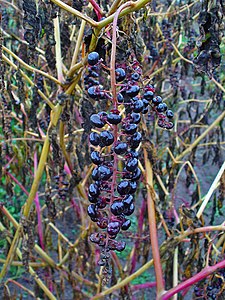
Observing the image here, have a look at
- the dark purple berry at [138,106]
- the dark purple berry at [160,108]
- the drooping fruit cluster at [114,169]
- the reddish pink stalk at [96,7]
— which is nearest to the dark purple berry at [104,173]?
the drooping fruit cluster at [114,169]

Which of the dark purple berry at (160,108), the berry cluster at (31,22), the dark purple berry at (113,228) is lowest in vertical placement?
the dark purple berry at (113,228)

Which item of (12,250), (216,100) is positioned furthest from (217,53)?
(216,100)

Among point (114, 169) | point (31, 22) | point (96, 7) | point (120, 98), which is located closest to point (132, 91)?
point (120, 98)

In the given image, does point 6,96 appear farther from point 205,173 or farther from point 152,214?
point 205,173

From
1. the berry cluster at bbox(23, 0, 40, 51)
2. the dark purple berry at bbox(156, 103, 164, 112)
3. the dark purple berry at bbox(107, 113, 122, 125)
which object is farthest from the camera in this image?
the berry cluster at bbox(23, 0, 40, 51)

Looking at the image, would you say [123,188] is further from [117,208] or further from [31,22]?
[31,22]

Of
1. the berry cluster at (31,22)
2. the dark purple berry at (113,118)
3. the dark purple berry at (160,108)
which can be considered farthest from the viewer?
the berry cluster at (31,22)

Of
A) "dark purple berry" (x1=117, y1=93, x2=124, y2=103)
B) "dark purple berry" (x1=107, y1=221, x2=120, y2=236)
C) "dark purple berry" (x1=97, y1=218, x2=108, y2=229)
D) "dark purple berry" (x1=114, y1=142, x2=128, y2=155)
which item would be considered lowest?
"dark purple berry" (x1=97, y1=218, x2=108, y2=229)

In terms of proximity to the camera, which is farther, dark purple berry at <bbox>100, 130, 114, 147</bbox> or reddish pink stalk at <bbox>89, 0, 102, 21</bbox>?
reddish pink stalk at <bbox>89, 0, 102, 21</bbox>

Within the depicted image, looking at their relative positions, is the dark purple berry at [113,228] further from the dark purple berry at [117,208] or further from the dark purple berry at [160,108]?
the dark purple berry at [160,108]

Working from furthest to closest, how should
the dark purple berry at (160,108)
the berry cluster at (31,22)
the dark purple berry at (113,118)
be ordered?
1. the berry cluster at (31,22)
2. the dark purple berry at (160,108)
3. the dark purple berry at (113,118)

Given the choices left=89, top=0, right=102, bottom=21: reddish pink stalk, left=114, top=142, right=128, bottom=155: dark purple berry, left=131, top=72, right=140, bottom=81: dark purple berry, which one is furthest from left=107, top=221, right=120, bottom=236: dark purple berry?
left=89, top=0, right=102, bottom=21: reddish pink stalk

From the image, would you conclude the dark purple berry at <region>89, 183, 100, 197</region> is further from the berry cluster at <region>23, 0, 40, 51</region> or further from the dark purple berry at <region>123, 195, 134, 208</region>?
the berry cluster at <region>23, 0, 40, 51</region>

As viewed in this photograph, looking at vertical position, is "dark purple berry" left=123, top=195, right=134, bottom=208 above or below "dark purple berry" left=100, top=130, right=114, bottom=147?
below
